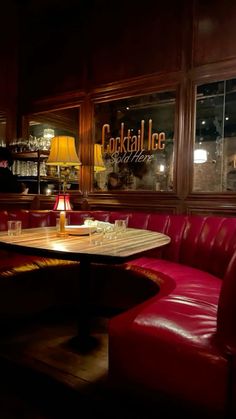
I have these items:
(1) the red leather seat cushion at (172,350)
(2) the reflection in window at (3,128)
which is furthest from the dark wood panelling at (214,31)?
(2) the reflection in window at (3,128)

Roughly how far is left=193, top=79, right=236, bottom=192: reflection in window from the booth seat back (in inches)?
17.4

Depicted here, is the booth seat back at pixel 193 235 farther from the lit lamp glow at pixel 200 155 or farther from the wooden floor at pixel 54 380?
the wooden floor at pixel 54 380

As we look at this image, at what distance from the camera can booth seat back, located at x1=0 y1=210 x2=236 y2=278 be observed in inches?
97.6

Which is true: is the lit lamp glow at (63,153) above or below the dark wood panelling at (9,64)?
below

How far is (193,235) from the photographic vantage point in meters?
2.69

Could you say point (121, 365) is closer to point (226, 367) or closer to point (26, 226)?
point (226, 367)

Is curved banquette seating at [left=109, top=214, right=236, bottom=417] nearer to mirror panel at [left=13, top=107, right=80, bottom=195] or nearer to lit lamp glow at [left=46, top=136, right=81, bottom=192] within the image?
lit lamp glow at [left=46, top=136, right=81, bottom=192]

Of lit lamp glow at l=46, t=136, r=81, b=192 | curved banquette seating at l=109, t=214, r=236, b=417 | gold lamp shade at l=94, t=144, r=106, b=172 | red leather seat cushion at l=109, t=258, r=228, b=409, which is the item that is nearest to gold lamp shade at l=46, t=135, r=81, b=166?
lit lamp glow at l=46, t=136, r=81, b=192

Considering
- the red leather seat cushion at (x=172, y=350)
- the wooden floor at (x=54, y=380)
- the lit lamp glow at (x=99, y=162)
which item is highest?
the lit lamp glow at (x=99, y=162)

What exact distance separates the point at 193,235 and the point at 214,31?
195 centimetres

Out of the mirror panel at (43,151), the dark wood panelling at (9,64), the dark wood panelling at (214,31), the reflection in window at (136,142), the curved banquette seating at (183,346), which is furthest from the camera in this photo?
the dark wood panelling at (9,64)

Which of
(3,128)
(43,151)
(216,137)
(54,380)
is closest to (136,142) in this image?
(216,137)

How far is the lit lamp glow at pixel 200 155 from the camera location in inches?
121

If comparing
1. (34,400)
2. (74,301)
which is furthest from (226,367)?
(74,301)
